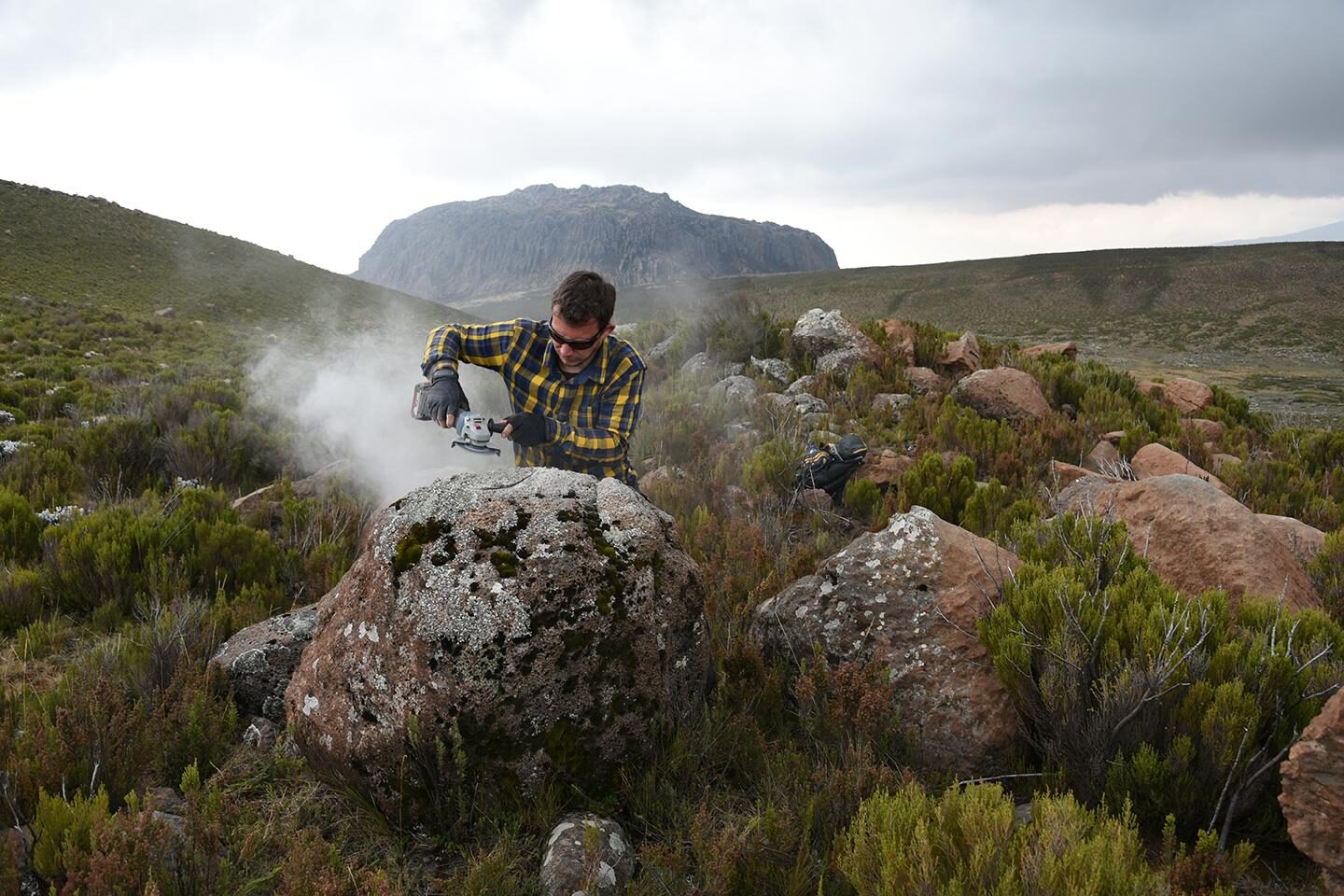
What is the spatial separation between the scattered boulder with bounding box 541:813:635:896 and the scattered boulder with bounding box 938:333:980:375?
8711mm

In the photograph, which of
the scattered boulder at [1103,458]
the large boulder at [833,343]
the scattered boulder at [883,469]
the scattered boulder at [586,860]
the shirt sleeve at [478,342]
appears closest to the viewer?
the scattered boulder at [586,860]

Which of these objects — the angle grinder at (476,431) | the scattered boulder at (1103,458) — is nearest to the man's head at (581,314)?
the angle grinder at (476,431)

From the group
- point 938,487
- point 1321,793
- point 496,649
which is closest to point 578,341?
point 496,649

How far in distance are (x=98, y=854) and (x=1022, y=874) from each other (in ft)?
6.86

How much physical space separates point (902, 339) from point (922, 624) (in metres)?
8.04

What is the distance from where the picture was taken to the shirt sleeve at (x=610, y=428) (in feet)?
11.7

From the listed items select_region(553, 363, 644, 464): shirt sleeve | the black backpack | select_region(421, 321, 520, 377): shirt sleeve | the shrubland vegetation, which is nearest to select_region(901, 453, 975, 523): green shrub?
the shrubland vegetation

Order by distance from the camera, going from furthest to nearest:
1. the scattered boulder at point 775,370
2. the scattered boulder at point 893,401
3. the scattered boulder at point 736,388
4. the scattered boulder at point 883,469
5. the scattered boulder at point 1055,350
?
the scattered boulder at point 1055,350, the scattered boulder at point 775,370, the scattered boulder at point 736,388, the scattered boulder at point 893,401, the scattered boulder at point 883,469

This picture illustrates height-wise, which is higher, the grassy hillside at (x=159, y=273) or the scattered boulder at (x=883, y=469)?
the grassy hillside at (x=159, y=273)

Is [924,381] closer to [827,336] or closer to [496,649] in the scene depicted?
[827,336]

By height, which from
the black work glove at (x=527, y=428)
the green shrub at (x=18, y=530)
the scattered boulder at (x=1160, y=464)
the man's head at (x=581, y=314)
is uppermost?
the man's head at (x=581, y=314)

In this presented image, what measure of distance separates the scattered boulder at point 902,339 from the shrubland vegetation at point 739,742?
16.4ft

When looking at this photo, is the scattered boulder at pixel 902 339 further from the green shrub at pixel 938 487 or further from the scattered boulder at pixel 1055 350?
the green shrub at pixel 938 487

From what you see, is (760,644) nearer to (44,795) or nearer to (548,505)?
(548,505)
